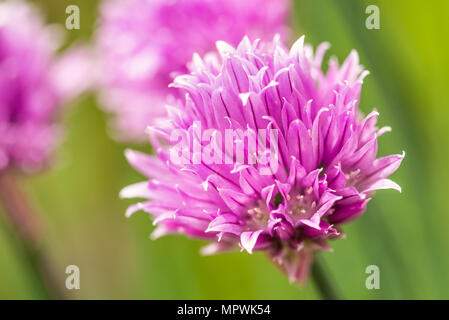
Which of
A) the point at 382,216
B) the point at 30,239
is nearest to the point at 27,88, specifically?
the point at 30,239

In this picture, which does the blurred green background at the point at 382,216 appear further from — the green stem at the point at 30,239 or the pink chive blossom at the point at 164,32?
the pink chive blossom at the point at 164,32

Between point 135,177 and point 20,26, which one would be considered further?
point 135,177

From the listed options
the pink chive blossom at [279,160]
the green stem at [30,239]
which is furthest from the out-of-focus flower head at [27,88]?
the pink chive blossom at [279,160]

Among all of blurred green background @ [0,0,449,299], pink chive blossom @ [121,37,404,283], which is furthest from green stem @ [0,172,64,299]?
pink chive blossom @ [121,37,404,283]

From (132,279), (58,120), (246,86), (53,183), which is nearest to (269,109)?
(246,86)

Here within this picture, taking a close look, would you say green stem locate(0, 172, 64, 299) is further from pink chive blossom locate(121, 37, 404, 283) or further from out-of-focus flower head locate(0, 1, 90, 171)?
pink chive blossom locate(121, 37, 404, 283)

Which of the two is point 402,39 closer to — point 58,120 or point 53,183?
point 58,120
